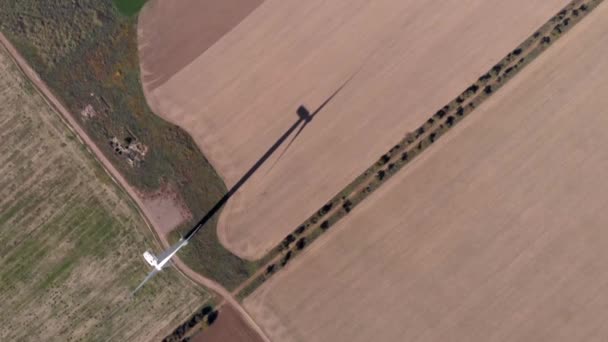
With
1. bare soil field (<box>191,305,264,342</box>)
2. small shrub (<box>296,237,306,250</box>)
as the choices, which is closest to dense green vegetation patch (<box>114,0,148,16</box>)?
small shrub (<box>296,237,306,250</box>)

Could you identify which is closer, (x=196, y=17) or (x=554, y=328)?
(x=554, y=328)

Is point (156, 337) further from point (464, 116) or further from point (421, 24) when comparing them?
point (421, 24)

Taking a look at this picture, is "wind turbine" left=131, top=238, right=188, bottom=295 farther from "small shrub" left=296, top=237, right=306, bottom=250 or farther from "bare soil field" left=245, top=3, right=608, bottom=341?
"small shrub" left=296, top=237, right=306, bottom=250

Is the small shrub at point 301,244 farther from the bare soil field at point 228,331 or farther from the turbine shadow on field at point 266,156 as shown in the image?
the bare soil field at point 228,331

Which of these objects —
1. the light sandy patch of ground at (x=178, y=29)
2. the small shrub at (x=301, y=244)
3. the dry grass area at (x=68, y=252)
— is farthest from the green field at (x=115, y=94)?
the small shrub at (x=301, y=244)

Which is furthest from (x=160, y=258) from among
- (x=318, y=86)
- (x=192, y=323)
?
(x=318, y=86)

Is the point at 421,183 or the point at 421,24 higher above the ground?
the point at 421,24

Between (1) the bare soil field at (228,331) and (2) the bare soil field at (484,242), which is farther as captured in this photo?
(1) the bare soil field at (228,331)

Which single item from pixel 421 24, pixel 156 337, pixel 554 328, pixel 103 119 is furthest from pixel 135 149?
pixel 554 328
